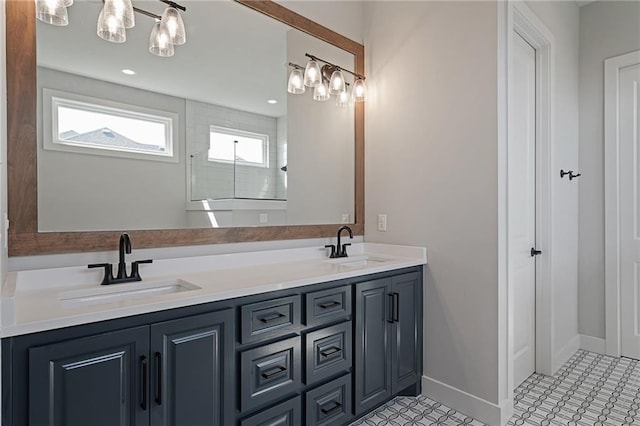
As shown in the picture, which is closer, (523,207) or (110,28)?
(110,28)

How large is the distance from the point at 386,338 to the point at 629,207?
7.62 feet

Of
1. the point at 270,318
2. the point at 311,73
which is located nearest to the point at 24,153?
the point at 270,318

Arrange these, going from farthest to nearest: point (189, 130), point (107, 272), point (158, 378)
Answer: point (189, 130) < point (107, 272) < point (158, 378)

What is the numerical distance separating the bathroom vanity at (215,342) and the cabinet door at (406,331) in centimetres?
1

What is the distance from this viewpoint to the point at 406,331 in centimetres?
223

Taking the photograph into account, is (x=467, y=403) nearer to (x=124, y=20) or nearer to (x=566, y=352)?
(x=566, y=352)

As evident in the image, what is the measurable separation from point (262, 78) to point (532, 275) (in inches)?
90.5

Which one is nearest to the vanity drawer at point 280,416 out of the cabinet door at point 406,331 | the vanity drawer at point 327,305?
the vanity drawer at point 327,305

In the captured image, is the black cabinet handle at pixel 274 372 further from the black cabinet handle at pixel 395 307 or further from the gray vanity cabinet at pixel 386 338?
the black cabinet handle at pixel 395 307

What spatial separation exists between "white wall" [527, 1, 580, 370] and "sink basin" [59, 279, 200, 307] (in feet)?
8.19

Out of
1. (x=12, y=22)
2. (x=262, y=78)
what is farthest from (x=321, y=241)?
(x=12, y=22)

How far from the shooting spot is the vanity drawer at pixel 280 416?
4.97 ft

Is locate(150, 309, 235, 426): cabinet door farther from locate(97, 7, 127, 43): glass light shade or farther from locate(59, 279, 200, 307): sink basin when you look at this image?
locate(97, 7, 127, 43): glass light shade

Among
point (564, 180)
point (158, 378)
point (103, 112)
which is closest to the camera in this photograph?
point (158, 378)
